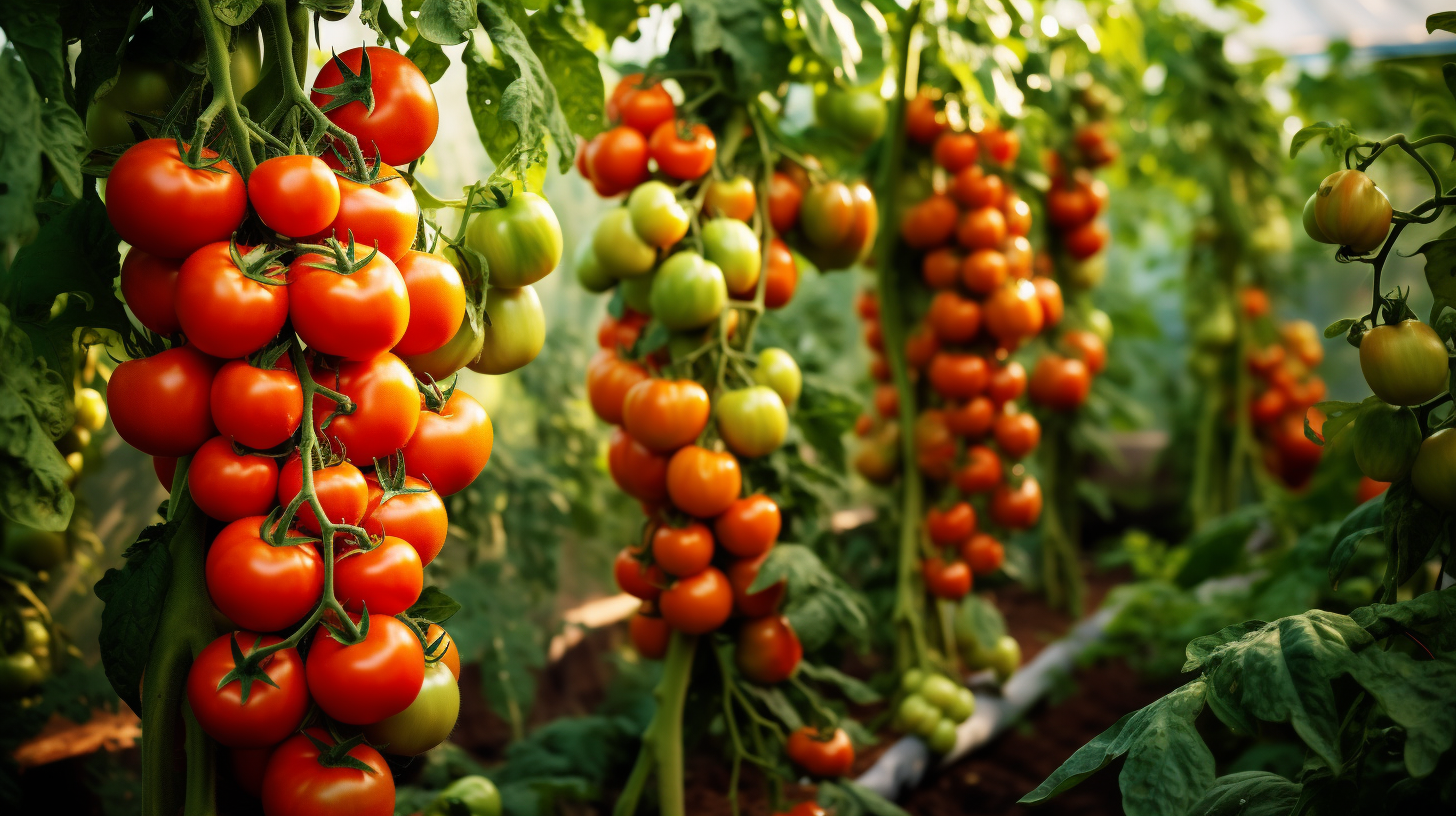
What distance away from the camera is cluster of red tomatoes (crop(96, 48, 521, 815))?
0.58 m

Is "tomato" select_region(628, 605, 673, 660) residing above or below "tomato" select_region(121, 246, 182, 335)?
below

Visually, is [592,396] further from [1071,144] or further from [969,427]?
[1071,144]

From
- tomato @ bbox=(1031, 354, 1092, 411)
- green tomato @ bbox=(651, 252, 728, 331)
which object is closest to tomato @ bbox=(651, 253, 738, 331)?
green tomato @ bbox=(651, 252, 728, 331)

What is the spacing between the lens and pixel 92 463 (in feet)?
4.40

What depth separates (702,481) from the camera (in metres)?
1.12

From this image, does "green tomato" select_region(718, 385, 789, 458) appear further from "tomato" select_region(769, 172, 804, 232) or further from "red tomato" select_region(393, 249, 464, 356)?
"red tomato" select_region(393, 249, 464, 356)

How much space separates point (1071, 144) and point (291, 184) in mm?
2095

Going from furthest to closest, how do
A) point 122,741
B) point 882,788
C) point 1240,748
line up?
point 1240,748 < point 882,788 < point 122,741

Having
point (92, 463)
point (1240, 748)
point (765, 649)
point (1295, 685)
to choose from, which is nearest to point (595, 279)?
point (765, 649)

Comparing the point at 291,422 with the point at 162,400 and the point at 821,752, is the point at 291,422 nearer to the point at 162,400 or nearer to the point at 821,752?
the point at 162,400

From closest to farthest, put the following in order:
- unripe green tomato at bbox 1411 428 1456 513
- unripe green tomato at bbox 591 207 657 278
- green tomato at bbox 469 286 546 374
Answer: unripe green tomato at bbox 1411 428 1456 513 < green tomato at bbox 469 286 546 374 < unripe green tomato at bbox 591 207 657 278

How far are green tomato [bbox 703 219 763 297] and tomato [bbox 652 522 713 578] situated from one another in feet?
1.06

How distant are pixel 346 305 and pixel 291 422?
9 centimetres

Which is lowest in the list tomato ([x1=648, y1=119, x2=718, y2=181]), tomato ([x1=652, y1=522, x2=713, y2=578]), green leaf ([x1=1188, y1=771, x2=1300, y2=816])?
tomato ([x1=652, y1=522, x2=713, y2=578])
